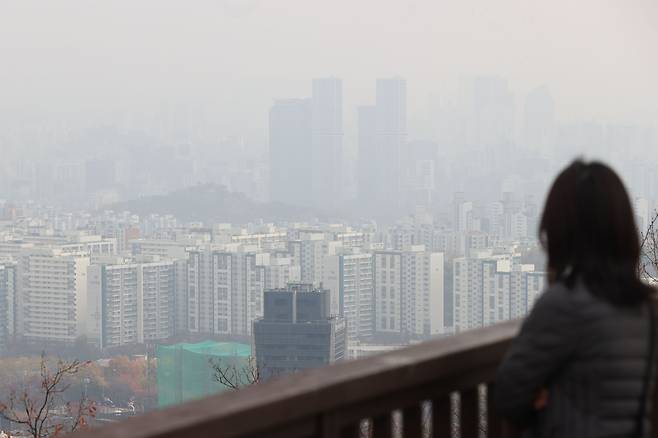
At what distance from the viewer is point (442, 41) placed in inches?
2680

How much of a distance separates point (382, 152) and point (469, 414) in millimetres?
56268

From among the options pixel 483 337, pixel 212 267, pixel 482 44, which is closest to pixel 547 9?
pixel 482 44

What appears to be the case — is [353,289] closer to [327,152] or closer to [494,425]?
[327,152]

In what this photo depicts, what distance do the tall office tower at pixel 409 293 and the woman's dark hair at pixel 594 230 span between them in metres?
39.6

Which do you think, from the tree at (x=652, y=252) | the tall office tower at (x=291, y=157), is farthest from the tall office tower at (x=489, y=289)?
the tree at (x=652, y=252)

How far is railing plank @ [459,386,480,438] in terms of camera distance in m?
1.55

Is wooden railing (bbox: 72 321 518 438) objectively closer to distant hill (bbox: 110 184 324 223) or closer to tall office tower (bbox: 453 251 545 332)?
tall office tower (bbox: 453 251 545 332)

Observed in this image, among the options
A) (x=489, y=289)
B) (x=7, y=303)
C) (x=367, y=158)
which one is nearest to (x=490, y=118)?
(x=367, y=158)

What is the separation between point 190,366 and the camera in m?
32.0

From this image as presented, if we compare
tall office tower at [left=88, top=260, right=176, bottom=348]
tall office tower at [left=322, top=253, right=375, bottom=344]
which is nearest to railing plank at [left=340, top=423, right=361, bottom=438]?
tall office tower at [left=322, top=253, right=375, bottom=344]

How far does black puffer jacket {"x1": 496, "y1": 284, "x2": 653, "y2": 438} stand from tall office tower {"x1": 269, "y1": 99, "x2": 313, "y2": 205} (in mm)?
54259

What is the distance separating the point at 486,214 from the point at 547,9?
18494mm

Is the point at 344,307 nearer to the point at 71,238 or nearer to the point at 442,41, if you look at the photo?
the point at 71,238

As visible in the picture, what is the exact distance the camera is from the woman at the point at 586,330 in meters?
1.36
